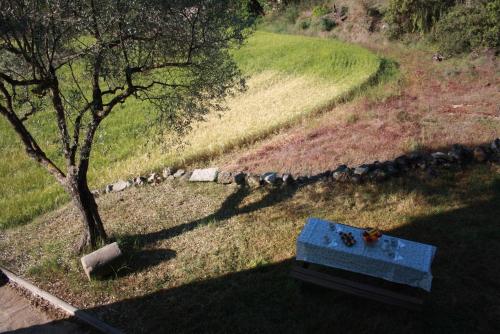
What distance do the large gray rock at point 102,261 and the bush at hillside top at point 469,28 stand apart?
23920 millimetres

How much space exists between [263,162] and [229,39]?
6030 millimetres

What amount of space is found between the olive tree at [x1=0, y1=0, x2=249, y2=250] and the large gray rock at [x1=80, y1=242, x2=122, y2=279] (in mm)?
1308

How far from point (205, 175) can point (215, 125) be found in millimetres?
7054

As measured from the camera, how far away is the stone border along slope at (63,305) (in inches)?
366

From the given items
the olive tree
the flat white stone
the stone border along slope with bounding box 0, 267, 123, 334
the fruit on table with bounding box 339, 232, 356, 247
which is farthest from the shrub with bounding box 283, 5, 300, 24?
the fruit on table with bounding box 339, 232, 356, 247

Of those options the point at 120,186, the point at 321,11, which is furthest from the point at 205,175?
the point at 321,11

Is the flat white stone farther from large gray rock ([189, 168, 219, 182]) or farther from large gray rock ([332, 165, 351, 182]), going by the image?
large gray rock ([332, 165, 351, 182])

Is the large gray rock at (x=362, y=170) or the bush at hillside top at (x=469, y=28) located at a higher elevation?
the bush at hillside top at (x=469, y=28)

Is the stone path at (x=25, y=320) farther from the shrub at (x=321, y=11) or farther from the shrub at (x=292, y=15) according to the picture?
the shrub at (x=292, y=15)

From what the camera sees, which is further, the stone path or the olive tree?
the olive tree

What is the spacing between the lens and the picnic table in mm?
8367

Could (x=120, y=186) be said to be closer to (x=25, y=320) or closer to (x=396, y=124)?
(x=25, y=320)

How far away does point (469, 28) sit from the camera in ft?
87.2

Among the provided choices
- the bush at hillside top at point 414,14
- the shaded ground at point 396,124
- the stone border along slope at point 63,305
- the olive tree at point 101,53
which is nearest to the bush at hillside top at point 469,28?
the shaded ground at point 396,124
